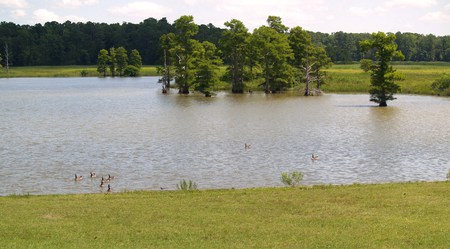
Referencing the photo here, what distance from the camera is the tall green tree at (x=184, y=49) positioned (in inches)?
3831

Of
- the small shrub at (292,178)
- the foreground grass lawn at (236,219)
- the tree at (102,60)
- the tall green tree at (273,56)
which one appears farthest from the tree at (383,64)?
the tree at (102,60)

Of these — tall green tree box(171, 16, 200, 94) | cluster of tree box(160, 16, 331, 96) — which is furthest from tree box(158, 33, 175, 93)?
tall green tree box(171, 16, 200, 94)

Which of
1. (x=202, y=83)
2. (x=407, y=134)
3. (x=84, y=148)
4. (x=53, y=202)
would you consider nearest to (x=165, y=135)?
(x=84, y=148)

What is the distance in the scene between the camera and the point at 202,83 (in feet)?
308

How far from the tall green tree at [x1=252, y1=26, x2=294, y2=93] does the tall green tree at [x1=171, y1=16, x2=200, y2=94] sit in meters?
10.6

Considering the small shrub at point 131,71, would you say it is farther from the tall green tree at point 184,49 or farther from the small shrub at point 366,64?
the small shrub at point 366,64

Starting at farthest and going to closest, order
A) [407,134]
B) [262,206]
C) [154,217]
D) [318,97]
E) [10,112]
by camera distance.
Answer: [318,97], [10,112], [407,134], [262,206], [154,217]

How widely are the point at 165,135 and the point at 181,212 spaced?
27.9 metres

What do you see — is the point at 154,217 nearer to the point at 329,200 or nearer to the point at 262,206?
the point at 262,206

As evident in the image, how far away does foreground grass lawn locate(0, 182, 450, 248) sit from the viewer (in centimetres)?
1619

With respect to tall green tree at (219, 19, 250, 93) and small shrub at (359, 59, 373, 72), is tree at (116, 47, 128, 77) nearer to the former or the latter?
tall green tree at (219, 19, 250, 93)

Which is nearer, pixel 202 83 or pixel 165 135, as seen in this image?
pixel 165 135

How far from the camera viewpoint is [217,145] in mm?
41562

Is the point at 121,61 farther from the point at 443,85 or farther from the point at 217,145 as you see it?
the point at 217,145
